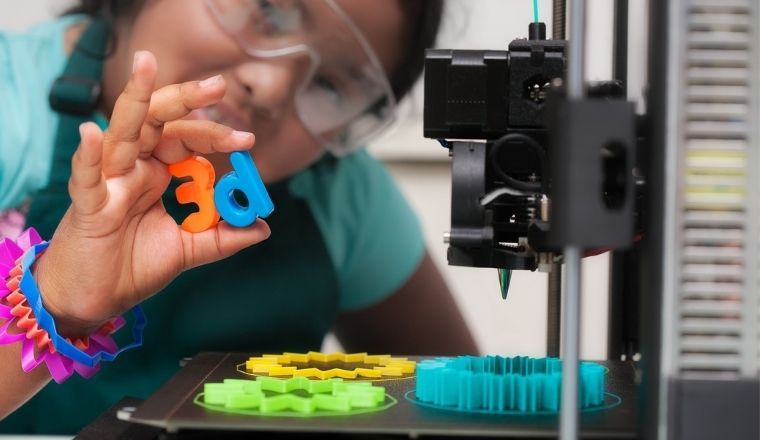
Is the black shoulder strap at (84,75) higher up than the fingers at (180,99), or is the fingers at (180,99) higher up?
the black shoulder strap at (84,75)

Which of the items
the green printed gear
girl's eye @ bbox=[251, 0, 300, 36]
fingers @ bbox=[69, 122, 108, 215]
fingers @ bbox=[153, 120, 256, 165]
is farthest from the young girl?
the green printed gear

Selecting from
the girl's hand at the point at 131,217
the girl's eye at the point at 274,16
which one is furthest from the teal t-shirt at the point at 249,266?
the girl's hand at the point at 131,217

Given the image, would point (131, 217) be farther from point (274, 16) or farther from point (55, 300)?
point (274, 16)

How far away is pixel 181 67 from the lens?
149 centimetres

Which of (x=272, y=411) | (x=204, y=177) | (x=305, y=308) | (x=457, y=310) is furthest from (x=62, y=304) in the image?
(x=457, y=310)

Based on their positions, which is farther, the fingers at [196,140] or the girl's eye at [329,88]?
the girl's eye at [329,88]

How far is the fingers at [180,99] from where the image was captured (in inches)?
37.6

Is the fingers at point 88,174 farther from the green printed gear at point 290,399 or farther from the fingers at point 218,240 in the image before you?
the green printed gear at point 290,399

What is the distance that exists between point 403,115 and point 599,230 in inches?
40.8

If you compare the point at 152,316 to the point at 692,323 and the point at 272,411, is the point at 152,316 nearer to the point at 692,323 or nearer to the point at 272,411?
the point at 272,411

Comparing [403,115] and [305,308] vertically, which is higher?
[403,115]

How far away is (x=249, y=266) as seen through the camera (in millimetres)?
1624

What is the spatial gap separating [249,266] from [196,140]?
62 cm

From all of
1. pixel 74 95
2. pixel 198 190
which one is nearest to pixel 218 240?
pixel 198 190
